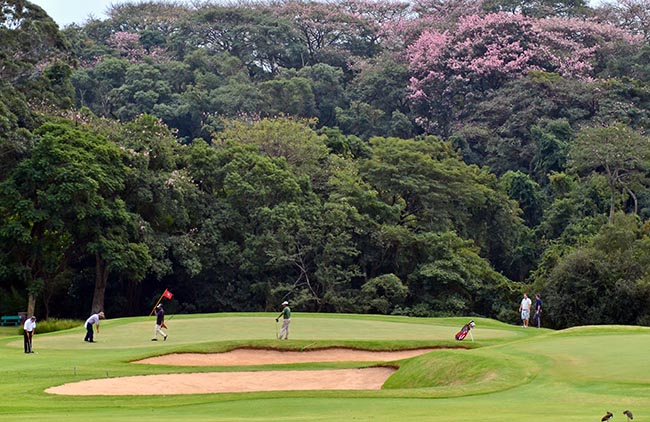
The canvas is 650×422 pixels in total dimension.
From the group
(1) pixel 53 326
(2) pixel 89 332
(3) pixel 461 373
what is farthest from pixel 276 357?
(1) pixel 53 326

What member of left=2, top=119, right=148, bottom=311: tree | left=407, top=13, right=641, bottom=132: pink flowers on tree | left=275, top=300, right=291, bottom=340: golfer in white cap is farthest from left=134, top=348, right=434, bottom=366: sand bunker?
left=407, top=13, right=641, bottom=132: pink flowers on tree

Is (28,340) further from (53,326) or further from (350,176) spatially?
(350,176)

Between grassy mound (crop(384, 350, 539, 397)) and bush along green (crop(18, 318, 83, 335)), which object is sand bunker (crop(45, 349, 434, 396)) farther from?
bush along green (crop(18, 318, 83, 335))

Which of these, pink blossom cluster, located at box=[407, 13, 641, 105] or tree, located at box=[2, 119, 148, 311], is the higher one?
pink blossom cluster, located at box=[407, 13, 641, 105]

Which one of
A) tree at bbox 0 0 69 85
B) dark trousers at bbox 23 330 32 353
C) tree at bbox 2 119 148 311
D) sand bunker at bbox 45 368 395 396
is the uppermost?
tree at bbox 0 0 69 85

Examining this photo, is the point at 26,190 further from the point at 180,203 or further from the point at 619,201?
the point at 619,201

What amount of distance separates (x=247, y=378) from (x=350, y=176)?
34455 mm

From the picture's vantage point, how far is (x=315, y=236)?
5822 cm

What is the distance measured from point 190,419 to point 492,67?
66850mm

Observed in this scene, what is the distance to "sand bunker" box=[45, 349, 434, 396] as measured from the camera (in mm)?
24750

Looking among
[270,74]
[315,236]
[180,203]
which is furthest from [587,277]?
[270,74]

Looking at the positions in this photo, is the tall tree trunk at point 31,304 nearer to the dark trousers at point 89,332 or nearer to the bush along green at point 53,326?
the bush along green at point 53,326

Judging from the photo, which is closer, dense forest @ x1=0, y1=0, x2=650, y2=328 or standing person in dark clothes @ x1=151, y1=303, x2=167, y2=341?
standing person in dark clothes @ x1=151, y1=303, x2=167, y2=341

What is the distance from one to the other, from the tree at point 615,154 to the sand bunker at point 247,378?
3400 cm
